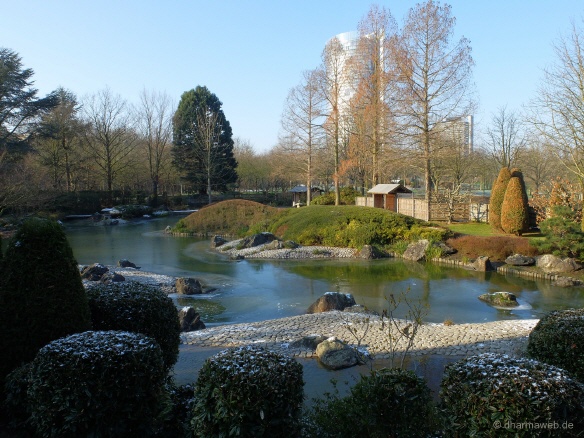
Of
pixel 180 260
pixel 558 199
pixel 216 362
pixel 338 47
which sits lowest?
pixel 180 260

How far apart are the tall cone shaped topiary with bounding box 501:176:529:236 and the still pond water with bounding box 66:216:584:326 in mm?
5517

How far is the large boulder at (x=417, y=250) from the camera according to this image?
19.2 meters

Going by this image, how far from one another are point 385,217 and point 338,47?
1670 cm

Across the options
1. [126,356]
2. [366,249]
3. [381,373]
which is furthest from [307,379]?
[366,249]

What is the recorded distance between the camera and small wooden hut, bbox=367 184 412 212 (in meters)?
27.9

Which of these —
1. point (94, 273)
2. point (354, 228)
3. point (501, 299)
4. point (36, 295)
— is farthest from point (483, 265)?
point (36, 295)

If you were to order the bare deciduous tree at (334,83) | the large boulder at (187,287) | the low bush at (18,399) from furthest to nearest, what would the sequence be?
the bare deciduous tree at (334,83)
the large boulder at (187,287)
the low bush at (18,399)

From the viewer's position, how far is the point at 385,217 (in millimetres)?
22062

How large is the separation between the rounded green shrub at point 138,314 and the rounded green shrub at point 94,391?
51.1 inches

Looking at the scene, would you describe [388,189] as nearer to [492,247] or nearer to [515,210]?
[515,210]

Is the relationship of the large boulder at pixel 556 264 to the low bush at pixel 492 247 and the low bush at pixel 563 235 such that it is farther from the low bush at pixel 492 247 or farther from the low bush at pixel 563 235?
the low bush at pixel 492 247

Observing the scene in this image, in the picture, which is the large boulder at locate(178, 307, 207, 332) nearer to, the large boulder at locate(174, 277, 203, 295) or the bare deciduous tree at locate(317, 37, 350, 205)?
the large boulder at locate(174, 277, 203, 295)

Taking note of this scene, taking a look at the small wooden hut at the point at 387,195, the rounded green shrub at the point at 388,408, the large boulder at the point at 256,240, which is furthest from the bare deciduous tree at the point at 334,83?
the rounded green shrub at the point at 388,408

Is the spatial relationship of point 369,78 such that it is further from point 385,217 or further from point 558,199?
point 558,199
